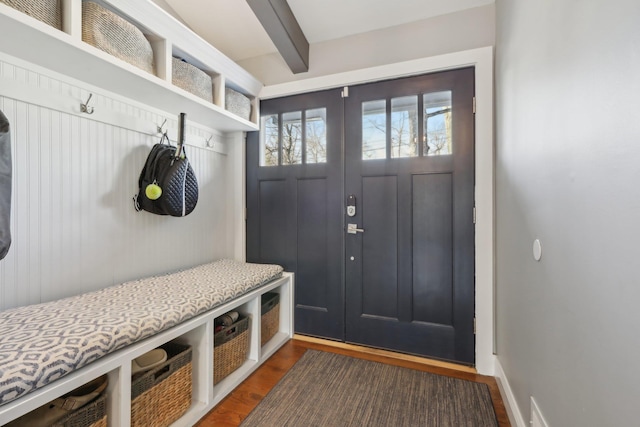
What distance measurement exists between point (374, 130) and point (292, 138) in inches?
26.8

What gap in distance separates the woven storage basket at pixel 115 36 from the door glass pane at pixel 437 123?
1708 millimetres

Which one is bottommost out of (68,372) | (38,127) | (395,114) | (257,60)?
(68,372)

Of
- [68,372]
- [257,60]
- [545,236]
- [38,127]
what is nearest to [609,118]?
[545,236]

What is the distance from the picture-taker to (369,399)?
1531 millimetres

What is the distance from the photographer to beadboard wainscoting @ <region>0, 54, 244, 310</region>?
4.05 feet

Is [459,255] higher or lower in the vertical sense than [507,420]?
higher

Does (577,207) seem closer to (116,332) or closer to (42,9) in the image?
(116,332)

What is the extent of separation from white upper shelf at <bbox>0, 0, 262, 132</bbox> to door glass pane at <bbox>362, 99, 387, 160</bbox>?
3.10 ft

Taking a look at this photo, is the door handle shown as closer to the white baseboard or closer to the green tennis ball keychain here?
the white baseboard

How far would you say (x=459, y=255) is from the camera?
1.87 meters

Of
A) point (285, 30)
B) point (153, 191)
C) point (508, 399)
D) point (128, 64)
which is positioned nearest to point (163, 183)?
point (153, 191)

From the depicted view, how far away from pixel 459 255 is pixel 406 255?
0.34 meters

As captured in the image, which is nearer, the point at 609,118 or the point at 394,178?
the point at 609,118

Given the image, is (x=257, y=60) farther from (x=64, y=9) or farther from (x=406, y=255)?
(x=406, y=255)
